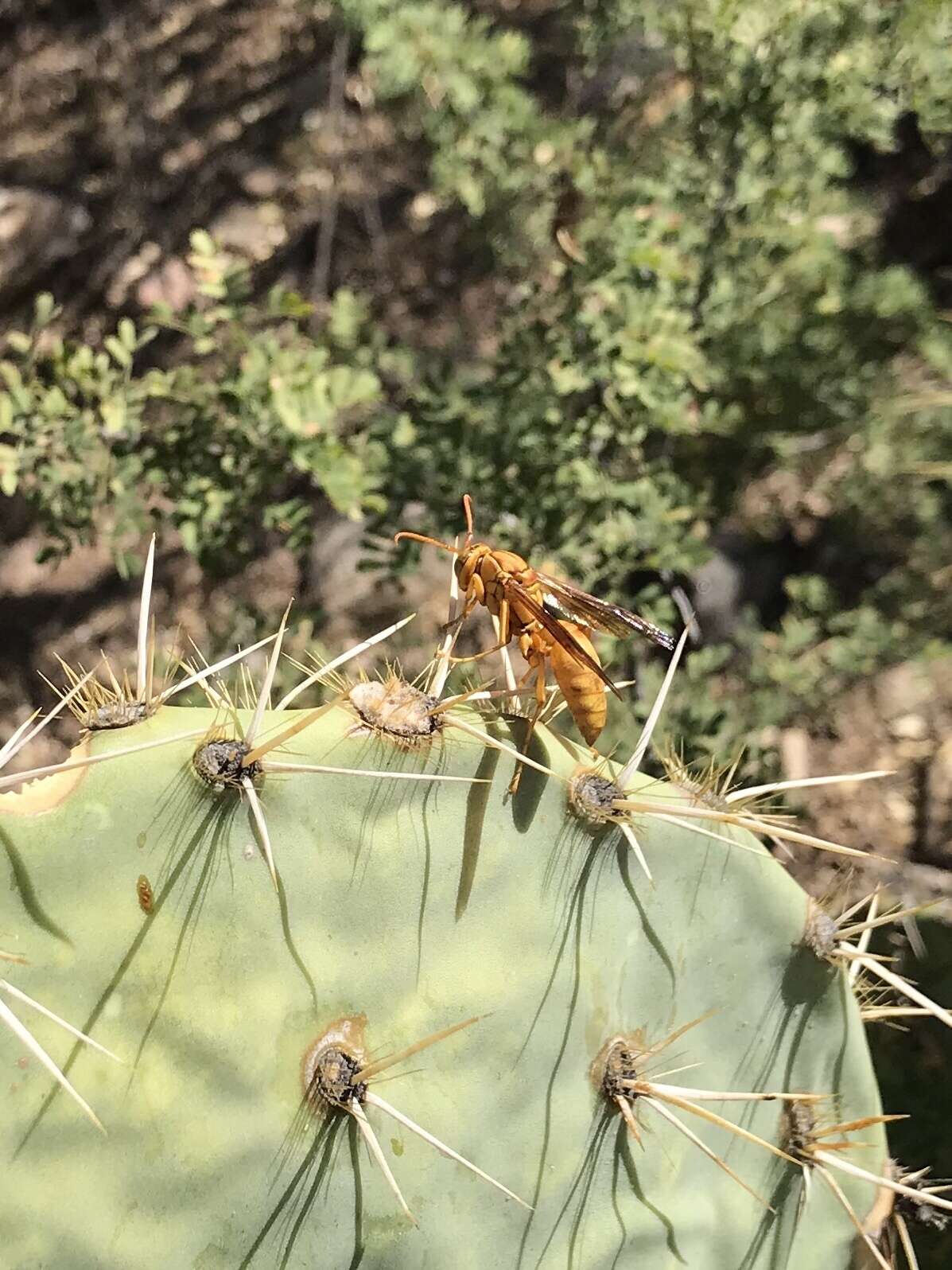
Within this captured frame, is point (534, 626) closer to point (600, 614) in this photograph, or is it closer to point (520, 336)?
point (600, 614)

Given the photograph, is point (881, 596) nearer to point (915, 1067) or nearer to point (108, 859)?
point (915, 1067)

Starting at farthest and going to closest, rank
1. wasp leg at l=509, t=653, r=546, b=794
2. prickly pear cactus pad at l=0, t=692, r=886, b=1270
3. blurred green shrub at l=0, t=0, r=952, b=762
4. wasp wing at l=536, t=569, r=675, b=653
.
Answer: blurred green shrub at l=0, t=0, r=952, b=762
wasp wing at l=536, t=569, r=675, b=653
wasp leg at l=509, t=653, r=546, b=794
prickly pear cactus pad at l=0, t=692, r=886, b=1270

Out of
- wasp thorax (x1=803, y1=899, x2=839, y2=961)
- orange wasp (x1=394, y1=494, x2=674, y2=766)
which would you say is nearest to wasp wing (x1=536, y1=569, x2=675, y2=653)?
orange wasp (x1=394, y1=494, x2=674, y2=766)

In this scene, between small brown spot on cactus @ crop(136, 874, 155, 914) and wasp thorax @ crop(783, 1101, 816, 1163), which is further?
wasp thorax @ crop(783, 1101, 816, 1163)

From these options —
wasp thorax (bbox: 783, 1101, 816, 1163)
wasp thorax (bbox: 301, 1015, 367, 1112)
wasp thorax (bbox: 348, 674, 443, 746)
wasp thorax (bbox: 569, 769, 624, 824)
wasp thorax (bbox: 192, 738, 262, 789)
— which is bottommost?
wasp thorax (bbox: 783, 1101, 816, 1163)

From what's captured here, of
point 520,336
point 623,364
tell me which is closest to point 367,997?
point 623,364

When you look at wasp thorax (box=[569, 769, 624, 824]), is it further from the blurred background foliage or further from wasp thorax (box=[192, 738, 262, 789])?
the blurred background foliage
